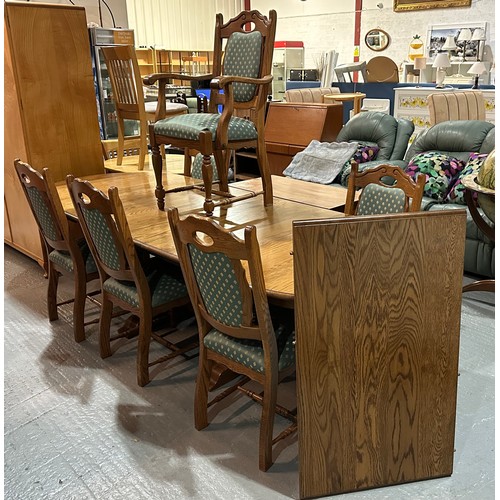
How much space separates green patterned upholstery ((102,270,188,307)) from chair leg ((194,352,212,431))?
475mm

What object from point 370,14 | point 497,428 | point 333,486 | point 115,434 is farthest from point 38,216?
point 370,14

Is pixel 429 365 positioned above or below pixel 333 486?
above

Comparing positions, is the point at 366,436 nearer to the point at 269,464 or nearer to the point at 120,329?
the point at 269,464

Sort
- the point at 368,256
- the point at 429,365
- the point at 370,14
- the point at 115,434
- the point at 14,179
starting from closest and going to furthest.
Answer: the point at 368,256
the point at 429,365
the point at 115,434
the point at 14,179
the point at 370,14

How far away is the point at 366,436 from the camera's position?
68.5 inches

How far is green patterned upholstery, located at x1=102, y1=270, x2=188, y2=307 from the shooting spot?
7.98 feet

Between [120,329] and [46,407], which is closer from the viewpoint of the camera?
[46,407]

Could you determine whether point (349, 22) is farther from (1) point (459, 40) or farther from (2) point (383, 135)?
(2) point (383, 135)

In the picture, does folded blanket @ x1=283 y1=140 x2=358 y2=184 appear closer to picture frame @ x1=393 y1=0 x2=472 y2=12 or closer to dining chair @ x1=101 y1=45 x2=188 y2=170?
dining chair @ x1=101 y1=45 x2=188 y2=170

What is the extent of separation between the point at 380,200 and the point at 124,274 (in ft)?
4.16

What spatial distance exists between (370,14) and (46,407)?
32.7 feet

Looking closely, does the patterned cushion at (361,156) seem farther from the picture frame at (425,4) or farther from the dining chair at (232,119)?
the picture frame at (425,4)

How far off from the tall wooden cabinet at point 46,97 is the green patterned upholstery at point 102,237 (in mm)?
1471

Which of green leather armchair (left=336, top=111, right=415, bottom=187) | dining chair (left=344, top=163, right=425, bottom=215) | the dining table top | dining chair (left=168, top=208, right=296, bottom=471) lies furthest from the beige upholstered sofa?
dining chair (left=168, top=208, right=296, bottom=471)
